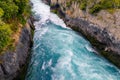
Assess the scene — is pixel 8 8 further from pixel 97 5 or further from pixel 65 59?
pixel 97 5

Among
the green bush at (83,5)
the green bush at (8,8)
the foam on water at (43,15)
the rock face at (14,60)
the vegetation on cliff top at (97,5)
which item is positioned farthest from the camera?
the foam on water at (43,15)

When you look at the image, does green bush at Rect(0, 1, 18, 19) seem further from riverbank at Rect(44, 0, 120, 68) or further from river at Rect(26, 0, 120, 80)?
riverbank at Rect(44, 0, 120, 68)

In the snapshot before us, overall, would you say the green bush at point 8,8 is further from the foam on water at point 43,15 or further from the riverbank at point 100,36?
the foam on water at point 43,15

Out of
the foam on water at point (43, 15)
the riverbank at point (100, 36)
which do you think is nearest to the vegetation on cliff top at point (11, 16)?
the foam on water at point (43, 15)

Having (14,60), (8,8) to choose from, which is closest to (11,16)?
(8,8)

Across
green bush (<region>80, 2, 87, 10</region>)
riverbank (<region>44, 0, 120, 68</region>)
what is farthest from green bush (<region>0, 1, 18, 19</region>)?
green bush (<region>80, 2, 87, 10</region>)

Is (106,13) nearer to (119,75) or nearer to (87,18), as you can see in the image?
(87,18)

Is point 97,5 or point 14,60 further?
point 97,5

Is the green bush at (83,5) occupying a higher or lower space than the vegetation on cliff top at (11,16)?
lower
